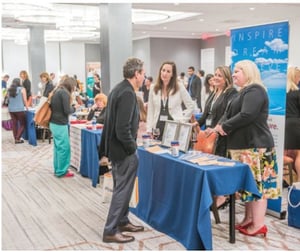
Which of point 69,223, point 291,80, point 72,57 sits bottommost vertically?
point 69,223

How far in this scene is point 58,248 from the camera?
130 inches

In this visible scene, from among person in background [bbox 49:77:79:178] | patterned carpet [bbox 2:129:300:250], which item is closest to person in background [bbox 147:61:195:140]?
patterned carpet [bbox 2:129:300:250]

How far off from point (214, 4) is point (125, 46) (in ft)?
11.4

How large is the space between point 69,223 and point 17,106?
16.5ft

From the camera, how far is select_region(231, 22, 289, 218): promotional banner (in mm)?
3774

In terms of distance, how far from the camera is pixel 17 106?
327 inches

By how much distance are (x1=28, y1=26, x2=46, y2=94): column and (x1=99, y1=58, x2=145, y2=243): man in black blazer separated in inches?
363

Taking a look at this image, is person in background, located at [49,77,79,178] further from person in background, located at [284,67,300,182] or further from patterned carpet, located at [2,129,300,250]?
person in background, located at [284,67,300,182]

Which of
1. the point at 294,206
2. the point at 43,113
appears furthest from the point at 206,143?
the point at 43,113

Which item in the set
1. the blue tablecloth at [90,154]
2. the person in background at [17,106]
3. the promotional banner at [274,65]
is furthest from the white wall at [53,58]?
the promotional banner at [274,65]

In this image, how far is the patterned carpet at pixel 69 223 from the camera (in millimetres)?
3324

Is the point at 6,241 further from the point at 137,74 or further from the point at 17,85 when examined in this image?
the point at 17,85

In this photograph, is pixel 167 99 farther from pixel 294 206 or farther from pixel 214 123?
pixel 294 206

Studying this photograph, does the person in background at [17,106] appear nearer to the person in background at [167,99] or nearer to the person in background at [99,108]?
the person in background at [99,108]
